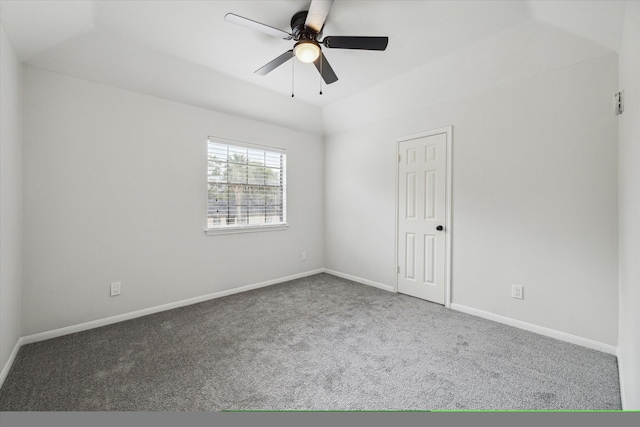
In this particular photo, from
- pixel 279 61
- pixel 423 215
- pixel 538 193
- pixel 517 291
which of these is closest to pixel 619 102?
pixel 538 193

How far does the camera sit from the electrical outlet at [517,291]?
2748 millimetres

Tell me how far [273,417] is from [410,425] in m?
0.22

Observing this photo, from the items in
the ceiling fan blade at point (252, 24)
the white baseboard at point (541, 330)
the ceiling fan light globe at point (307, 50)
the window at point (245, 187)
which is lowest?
Answer: the white baseboard at point (541, 330)

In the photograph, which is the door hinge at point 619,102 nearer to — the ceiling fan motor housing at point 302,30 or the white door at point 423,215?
the white door at point 423,215

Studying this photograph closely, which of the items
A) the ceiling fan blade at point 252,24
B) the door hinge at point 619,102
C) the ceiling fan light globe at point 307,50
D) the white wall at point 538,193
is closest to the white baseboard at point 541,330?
the white wall at point 538,193

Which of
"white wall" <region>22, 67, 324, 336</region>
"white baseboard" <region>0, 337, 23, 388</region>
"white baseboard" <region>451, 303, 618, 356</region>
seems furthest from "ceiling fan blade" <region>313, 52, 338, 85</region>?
"white baseboard" <region>0, 337, 23, 388</region>

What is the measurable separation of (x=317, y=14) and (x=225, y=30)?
921 mm

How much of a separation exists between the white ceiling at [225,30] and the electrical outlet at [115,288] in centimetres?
201

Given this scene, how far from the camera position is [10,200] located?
84.0 inches

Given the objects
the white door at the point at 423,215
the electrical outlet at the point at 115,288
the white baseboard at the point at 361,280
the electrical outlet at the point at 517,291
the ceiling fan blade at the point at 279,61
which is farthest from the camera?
the white baseboard at the point at 361,280

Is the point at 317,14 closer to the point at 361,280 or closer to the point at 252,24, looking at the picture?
the point at 252,24

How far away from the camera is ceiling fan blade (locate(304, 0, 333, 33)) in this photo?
6.28ft

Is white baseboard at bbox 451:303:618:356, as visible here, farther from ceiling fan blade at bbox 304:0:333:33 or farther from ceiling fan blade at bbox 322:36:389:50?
ceiling fan blade at bbox 304:0:333:33

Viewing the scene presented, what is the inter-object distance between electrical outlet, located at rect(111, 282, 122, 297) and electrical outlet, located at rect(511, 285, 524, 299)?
13.0ft
